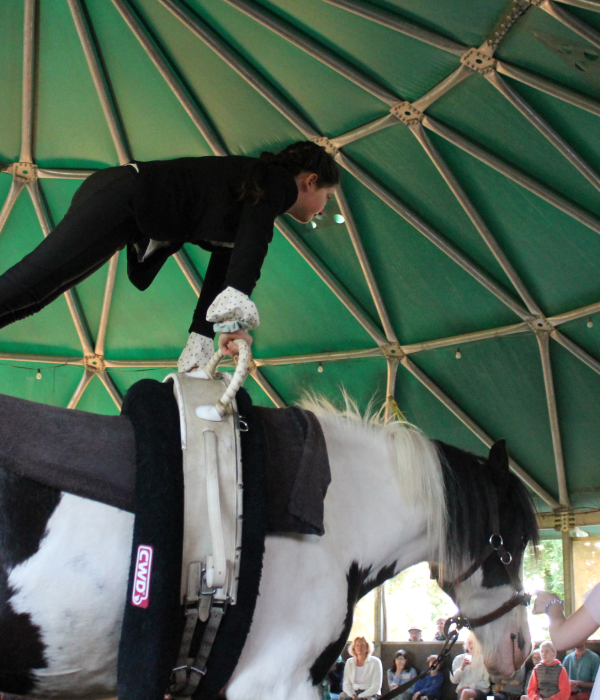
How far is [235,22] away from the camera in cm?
820

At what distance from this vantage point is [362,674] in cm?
934

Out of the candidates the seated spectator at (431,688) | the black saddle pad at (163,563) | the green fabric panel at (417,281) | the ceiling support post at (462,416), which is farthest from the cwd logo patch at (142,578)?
the ceiling support post at (462,416)

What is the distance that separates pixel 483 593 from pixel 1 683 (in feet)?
6.15

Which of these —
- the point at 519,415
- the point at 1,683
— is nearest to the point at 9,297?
the point at 1,683

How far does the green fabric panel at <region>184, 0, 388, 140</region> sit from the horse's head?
6569mm

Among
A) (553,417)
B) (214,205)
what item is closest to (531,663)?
(553,417)

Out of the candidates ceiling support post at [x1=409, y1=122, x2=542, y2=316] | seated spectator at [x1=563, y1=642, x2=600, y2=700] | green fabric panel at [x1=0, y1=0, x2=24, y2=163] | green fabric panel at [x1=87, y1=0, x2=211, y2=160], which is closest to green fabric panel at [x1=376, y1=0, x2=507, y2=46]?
ceiling support post at [x1=409, y1=122, x2=542, y2=316]

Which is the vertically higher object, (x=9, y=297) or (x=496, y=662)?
(x=9, y=297)

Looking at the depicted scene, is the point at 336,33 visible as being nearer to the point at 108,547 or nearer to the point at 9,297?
the point at 9,297

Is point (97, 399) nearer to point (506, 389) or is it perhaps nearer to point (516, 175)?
point (506, 389)

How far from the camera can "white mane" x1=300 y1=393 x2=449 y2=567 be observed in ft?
8.73

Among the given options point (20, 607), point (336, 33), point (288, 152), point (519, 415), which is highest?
point (336, 33)

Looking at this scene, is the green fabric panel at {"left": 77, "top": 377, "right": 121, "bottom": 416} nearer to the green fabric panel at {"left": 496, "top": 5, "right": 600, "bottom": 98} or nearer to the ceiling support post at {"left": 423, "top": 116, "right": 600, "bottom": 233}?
the ceiling support post at {"left": 423, "top": 116, "right": 600, "bottom": 233}

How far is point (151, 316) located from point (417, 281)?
4.58 metres
